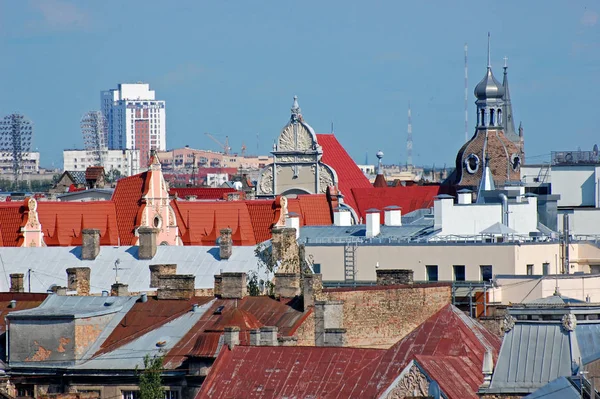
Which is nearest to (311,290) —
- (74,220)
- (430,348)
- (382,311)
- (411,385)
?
(382,311)

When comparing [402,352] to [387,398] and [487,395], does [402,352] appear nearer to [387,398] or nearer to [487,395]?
[387,398]

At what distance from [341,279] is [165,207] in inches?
812

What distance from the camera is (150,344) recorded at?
211 ft

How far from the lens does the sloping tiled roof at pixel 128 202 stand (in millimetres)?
107562

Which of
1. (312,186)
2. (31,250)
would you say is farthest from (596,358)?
(312,186)

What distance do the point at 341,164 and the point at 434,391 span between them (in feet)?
304

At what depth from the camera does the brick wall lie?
6638cm

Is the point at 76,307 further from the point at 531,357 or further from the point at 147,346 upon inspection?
the point at 531,357

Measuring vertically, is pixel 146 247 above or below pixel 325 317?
above

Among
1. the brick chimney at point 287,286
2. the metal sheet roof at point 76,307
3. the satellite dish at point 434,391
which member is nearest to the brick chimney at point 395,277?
the brick chimney at point 287,286

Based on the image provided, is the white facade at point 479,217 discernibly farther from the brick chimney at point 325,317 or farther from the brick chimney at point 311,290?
the brick chimney at point 325,317

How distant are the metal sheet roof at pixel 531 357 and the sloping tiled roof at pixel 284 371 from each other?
8.54 meters

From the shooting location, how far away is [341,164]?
461 feet

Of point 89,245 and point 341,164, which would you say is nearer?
point 89,245
